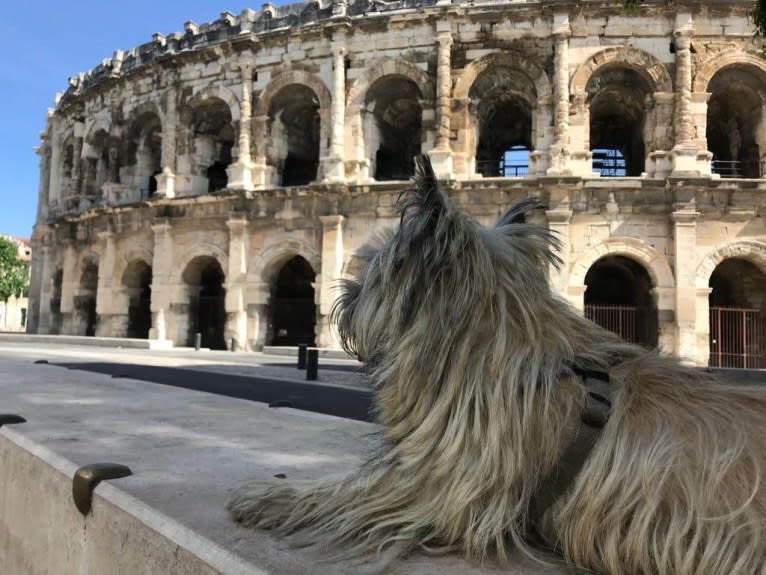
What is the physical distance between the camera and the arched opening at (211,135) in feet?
72.2

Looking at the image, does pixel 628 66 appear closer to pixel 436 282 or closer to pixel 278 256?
pixel 278 256

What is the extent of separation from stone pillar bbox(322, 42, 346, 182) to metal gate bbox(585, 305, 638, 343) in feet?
30.3

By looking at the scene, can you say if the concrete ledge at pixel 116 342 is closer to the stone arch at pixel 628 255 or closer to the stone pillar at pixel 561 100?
the stone arch at pixel 628 255

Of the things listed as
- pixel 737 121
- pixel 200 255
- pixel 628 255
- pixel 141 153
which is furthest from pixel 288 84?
pixel 737 121

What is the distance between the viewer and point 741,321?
17.9 meters

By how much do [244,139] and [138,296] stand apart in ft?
27.9

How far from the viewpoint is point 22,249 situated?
7806cm

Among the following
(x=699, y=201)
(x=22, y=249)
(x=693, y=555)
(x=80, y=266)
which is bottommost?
(x=693, y=555)

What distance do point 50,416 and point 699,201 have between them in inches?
695

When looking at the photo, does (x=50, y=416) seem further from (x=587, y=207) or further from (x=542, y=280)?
(x=587, y=207)

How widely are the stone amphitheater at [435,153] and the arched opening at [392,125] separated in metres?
0.08

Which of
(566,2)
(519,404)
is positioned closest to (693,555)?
(519,404)

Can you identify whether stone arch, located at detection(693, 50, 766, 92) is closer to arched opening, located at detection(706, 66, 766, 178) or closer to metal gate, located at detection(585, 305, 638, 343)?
arched opening, located at detection(706, 66, 766, 178)

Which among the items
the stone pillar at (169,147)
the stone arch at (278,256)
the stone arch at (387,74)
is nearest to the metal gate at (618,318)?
the stone arch at (387,74)
